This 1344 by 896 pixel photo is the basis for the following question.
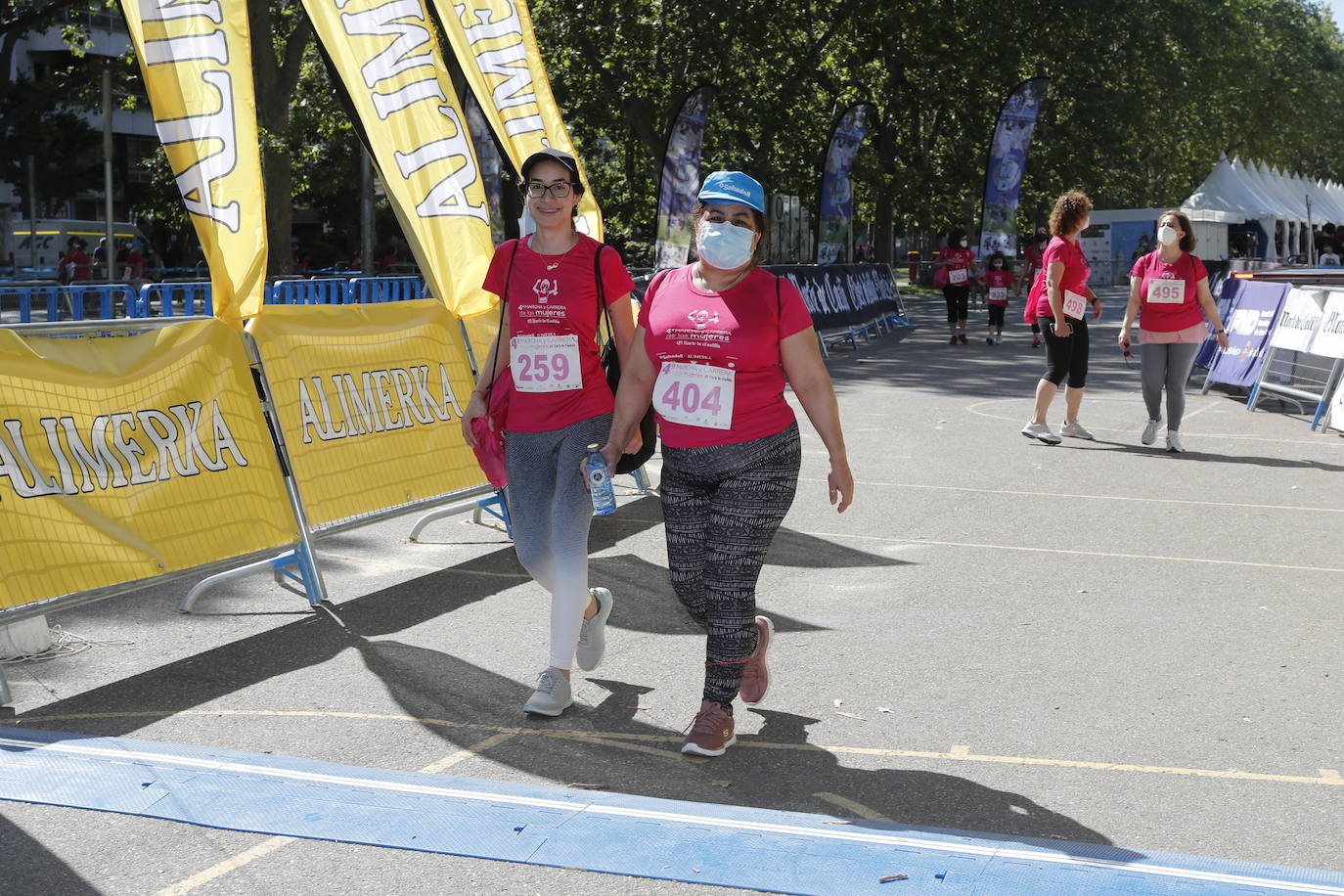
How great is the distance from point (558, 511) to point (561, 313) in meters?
0.72

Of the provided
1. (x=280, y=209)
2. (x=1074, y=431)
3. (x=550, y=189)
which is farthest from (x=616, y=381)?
(x=280, y=209)

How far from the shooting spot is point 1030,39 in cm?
4300

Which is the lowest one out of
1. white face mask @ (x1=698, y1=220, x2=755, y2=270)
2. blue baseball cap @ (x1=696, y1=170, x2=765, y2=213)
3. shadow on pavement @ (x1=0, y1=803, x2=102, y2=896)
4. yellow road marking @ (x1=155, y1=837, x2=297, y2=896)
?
shadow on pavement @ (x1=0, y1=803, x2=102, y2=896)

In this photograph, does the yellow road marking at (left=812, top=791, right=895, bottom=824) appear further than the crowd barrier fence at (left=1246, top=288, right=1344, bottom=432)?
No

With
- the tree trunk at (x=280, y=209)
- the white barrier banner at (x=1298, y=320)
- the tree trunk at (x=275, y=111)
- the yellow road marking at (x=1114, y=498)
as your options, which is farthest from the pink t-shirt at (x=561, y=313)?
the tree trunk at (x=280, y=209)

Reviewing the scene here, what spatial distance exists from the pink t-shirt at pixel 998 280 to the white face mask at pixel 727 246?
807 inches

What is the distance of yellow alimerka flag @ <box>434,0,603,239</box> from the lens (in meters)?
9.59

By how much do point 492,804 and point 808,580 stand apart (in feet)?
11.3

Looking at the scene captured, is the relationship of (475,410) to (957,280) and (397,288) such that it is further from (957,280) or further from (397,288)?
(957,280)

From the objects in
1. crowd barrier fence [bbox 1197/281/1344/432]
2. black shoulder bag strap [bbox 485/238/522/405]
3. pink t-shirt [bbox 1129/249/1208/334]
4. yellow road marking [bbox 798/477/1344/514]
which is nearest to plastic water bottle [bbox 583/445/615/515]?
black shoulder bag strap [bbox 485/238/522/405]

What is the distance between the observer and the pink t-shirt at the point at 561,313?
547 cm

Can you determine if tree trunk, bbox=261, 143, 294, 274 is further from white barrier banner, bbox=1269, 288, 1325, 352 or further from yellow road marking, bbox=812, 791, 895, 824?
yellow road marking, bbox=812, 791, 895, 824

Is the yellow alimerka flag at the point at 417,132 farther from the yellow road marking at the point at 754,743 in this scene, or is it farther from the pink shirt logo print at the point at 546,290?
the yellow road marking at the point at 754,743

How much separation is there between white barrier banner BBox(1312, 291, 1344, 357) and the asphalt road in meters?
4.28
